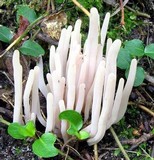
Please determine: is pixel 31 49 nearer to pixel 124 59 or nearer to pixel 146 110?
pixel 124 59

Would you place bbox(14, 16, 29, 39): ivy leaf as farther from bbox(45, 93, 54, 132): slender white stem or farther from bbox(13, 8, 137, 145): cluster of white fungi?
bbox(45, 93, 54, 132): slender white stem

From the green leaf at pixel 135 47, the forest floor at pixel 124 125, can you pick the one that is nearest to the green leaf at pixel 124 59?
the green leaf at pixel 135 47

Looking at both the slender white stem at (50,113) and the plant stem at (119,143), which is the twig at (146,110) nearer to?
the plant stem at (119,143)

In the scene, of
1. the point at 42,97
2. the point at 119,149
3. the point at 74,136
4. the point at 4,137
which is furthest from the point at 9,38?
the point at 119,149

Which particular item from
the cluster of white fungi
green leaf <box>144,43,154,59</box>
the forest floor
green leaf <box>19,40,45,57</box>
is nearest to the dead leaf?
the forest floor

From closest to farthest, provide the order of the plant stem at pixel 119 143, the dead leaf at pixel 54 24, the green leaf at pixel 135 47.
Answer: the plant stem at pixel 119 143 → the green leaf at pixel 135 47 → the dead leaf at pixel 54 24

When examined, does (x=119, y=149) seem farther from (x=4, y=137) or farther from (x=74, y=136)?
(x=4, y=137)

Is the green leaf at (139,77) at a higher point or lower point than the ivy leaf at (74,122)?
higher
